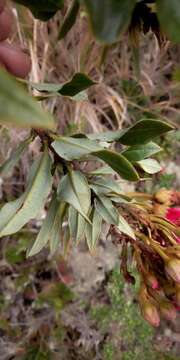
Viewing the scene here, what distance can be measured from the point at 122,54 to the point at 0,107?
200cm

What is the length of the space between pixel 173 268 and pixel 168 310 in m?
0.10

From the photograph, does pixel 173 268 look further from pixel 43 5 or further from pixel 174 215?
pixel 43 5

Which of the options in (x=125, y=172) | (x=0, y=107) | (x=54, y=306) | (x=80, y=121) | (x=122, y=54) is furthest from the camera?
(x=122, y=54)

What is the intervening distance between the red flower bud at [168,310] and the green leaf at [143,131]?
7.8 inches

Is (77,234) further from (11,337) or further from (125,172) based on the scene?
(11,337)

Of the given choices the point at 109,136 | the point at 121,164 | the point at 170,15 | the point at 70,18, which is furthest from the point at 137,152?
the point at 170,15

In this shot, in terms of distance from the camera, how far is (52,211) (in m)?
0.71

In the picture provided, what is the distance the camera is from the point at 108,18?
26 centimetres

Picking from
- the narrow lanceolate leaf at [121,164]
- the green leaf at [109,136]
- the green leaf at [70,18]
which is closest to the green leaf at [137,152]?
the green leaf at [109,136]

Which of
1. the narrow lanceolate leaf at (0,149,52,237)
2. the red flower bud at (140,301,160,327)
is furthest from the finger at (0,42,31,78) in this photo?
the red flower bud at (140,301,160,327)

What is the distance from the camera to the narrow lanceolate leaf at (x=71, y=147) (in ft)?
1.97

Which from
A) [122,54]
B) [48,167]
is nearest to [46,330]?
[122,54]

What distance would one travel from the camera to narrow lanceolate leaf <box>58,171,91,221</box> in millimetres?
585

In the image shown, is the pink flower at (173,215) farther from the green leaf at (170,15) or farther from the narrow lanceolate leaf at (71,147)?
the green leaf at (170,15)
